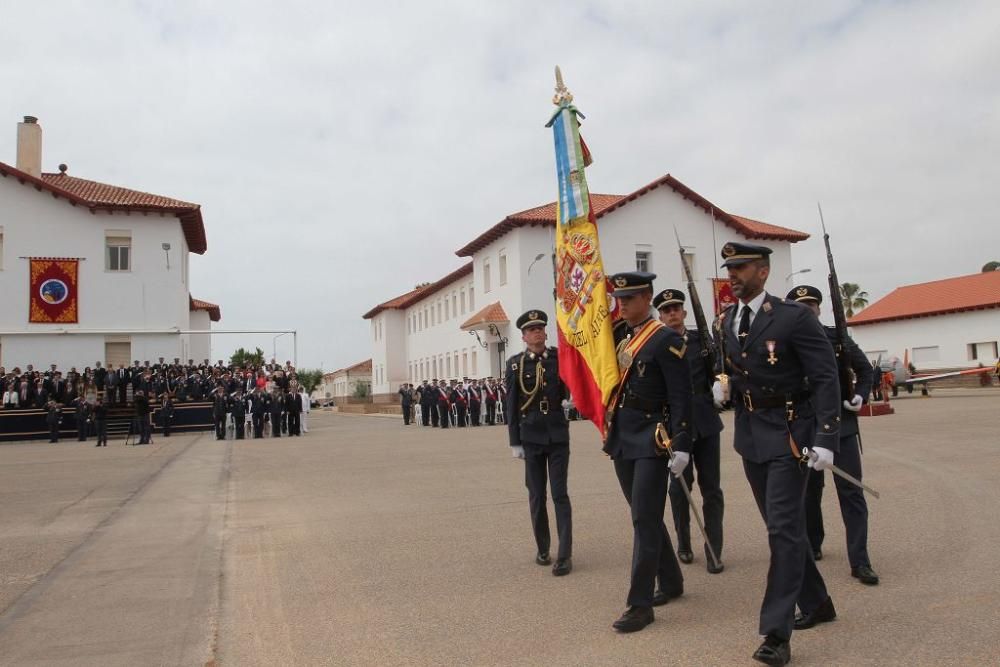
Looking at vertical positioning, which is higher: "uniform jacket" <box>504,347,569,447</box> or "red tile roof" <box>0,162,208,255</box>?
"red tile roof" <box>0,162,208,255</box>

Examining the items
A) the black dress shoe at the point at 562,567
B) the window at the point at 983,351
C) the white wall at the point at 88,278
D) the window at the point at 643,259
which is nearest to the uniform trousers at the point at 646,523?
the black dress shoe at the point at 562,567

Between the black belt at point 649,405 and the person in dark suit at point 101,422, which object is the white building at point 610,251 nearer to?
the person in dark suit at point 101,422

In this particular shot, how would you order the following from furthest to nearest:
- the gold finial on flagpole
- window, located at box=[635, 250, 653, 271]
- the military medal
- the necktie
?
window, located at box=[635, 250, 653, 271] → the gold finial on flagpole → the necktie → the military medal

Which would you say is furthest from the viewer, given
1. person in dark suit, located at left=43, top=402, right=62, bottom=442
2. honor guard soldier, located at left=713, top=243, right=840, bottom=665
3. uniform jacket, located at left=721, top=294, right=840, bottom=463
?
person in dark suit, located at left=43, top=402, right=62, bottom=442

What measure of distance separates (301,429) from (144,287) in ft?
35.5

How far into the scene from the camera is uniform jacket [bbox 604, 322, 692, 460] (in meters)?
4.64

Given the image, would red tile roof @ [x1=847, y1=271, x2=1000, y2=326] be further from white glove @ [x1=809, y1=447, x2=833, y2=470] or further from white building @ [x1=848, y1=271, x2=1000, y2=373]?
white glove @ [x1=809, y1=447, x2=833, y2=470]

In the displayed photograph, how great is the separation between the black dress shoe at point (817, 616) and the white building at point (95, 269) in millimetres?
33492

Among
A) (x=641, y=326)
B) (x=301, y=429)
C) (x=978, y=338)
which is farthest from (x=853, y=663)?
(x=978, y=338)

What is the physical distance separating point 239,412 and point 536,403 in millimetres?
21668

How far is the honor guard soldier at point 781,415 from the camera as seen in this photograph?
13.3ft

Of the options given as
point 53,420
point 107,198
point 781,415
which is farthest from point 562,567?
point 107,198

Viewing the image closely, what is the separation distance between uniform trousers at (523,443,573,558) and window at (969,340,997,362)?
2018 inches

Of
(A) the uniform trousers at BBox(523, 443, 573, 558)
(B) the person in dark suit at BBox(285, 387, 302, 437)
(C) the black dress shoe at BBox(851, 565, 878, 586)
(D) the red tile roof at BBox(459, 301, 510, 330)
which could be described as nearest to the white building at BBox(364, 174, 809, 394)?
(D) the red tile roof at BBox(459, 301, 510, 330)
